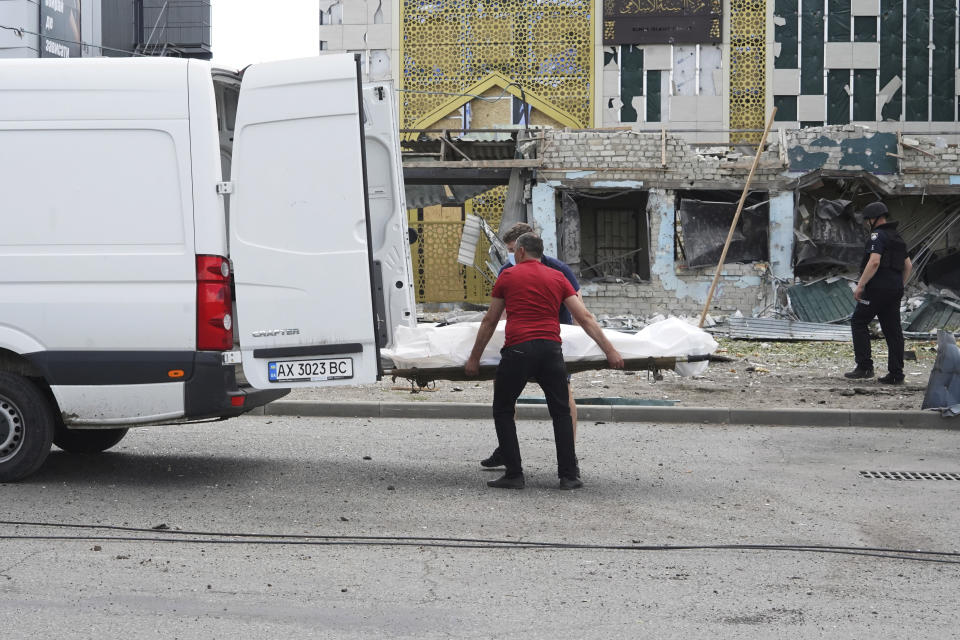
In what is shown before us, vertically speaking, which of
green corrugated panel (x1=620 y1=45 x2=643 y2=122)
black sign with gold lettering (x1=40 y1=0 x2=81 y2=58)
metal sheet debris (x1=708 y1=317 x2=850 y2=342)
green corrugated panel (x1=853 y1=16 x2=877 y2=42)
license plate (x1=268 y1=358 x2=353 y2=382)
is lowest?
metal sheet debris (x1=708 y1=317 x2=850 y2=342)

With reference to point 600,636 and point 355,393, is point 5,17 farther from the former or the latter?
point 600,636

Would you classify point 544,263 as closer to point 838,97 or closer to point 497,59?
point 497,59

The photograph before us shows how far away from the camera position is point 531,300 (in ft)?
23.0

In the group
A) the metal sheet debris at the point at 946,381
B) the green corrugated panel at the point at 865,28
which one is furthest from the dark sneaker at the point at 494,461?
the green corrugated panel at the point at 865,28

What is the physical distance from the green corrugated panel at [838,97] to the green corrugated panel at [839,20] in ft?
3.01

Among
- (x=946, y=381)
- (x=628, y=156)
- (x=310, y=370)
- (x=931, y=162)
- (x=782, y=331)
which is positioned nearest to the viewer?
(x=310, y=370)

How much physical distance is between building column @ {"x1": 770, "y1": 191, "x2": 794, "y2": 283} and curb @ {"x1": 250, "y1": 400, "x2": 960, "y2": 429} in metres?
13.8

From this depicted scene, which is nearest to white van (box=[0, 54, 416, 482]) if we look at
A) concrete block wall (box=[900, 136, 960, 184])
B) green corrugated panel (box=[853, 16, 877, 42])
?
concrete block wall (box=[900, 136, 960, 184])

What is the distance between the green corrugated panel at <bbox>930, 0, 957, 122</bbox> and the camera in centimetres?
3095

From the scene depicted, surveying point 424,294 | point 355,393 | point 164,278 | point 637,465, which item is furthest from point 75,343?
point 424,294

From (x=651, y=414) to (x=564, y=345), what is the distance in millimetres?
3461

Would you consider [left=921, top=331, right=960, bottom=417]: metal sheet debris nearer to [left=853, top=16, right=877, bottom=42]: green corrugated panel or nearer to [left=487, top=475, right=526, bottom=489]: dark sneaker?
[left=487, top=475, right=526, bottom=489]: dark sneaker

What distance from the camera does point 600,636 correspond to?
13.9 feet

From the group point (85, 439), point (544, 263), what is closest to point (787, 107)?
point (544, 263)
